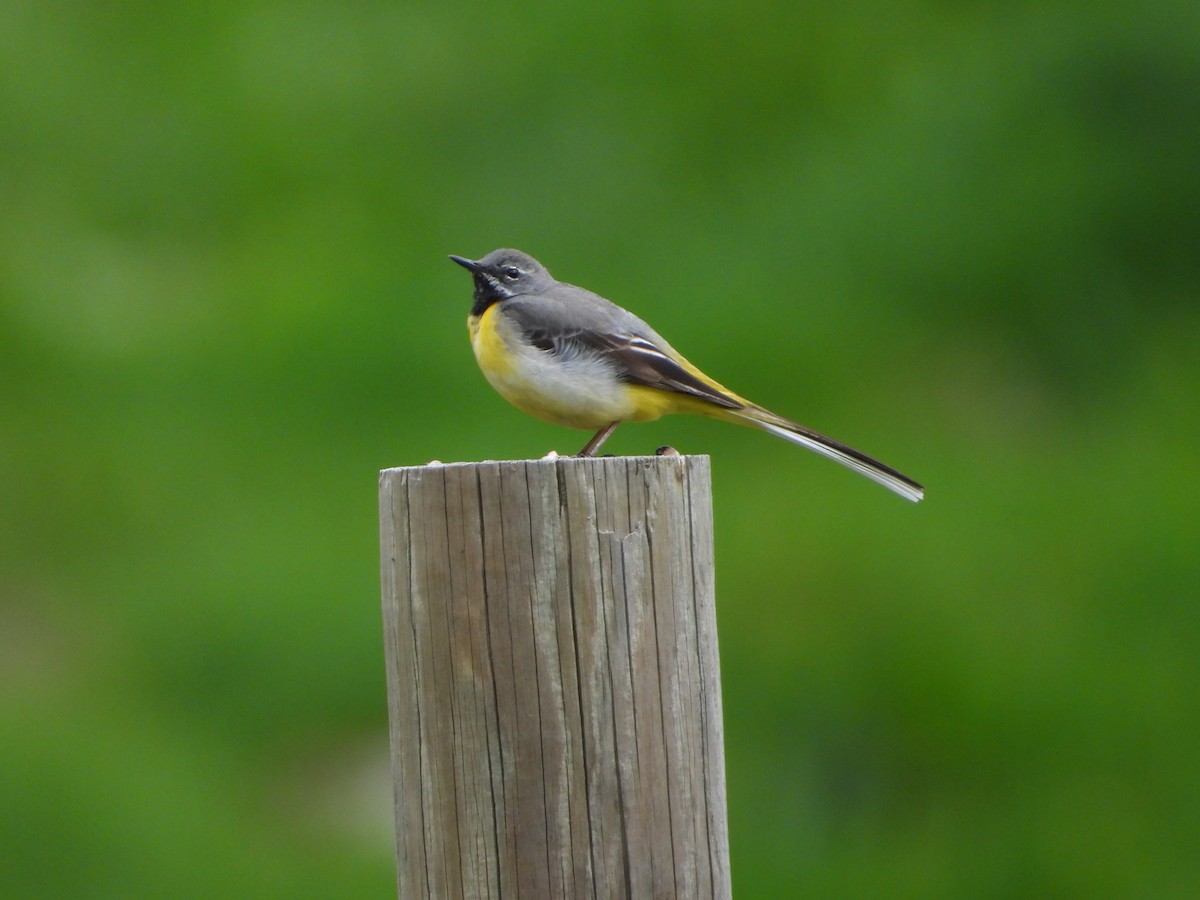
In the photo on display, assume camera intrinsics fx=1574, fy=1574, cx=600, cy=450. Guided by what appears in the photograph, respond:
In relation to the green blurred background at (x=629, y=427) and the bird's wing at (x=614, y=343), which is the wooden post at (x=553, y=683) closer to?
the bird's wing at (x=614, y=343)

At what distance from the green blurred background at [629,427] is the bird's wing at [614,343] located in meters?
3.38

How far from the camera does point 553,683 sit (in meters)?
3.66

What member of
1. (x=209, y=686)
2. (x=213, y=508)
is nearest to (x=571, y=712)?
(x=209, y=686)

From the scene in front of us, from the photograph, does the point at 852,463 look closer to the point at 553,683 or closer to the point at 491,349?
the point at 491,349

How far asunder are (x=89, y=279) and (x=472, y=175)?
2995 mm

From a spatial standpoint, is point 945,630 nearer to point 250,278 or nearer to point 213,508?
point 213,508

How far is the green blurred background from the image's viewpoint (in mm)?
8688

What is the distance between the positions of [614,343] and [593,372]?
0.16m

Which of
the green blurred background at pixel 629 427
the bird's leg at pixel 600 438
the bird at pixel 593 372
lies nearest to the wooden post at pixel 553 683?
the bird at pixel 593 372

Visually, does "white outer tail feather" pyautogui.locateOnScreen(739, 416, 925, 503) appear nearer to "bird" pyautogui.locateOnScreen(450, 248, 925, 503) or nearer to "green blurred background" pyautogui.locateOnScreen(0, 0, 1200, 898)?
"bird" pyautogui.locateOnScreen(450, 248, 925, 503)

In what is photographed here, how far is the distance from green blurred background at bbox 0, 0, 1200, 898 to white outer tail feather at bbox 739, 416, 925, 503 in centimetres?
330

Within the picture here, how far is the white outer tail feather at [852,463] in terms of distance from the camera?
539cm

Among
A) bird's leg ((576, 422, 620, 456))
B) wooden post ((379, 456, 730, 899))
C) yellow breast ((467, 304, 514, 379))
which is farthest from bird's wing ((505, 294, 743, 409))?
wooden post ((379, 456, 730, 899))

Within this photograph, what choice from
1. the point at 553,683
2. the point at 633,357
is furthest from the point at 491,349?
the point at 553,683
